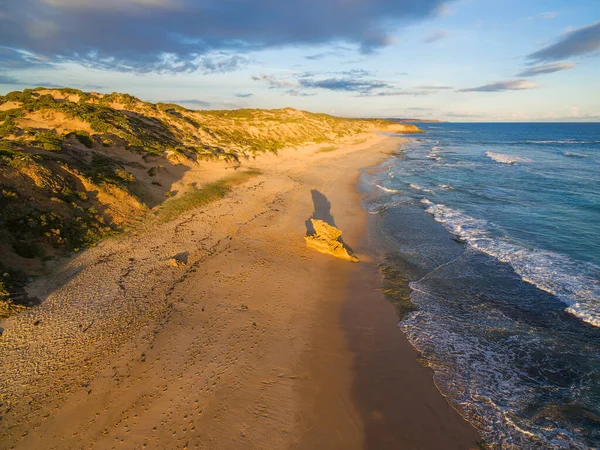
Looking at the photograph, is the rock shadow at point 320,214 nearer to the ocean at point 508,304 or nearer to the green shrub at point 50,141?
the ocean at point 508,304

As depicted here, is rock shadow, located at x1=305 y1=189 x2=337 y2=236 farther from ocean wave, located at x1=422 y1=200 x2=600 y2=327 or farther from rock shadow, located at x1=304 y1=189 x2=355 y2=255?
ocean wave, located at x1=422 y1=200 x2=600 y2=327

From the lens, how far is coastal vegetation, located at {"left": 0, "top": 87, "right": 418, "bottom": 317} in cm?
1299

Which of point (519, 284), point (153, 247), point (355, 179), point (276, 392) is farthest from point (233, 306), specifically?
point (355, 179)

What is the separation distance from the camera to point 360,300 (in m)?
12.4

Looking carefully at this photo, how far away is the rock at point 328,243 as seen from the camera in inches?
626

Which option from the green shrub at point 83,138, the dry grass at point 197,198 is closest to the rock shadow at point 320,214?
the dry grass at point 197,198

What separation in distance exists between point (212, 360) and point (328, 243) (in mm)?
9009

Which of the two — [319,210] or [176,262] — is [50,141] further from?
[319,210]

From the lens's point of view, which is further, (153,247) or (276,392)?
(153,247)

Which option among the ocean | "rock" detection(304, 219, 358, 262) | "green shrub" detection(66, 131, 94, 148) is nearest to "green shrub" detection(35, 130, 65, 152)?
"green shrub" detection(66, 131, 94, 148)

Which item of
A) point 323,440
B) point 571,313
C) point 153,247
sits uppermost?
point 153,247

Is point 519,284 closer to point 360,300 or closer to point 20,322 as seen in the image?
point 360,300

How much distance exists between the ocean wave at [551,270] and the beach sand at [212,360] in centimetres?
738

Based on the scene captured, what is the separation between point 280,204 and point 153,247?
10.9 meters
